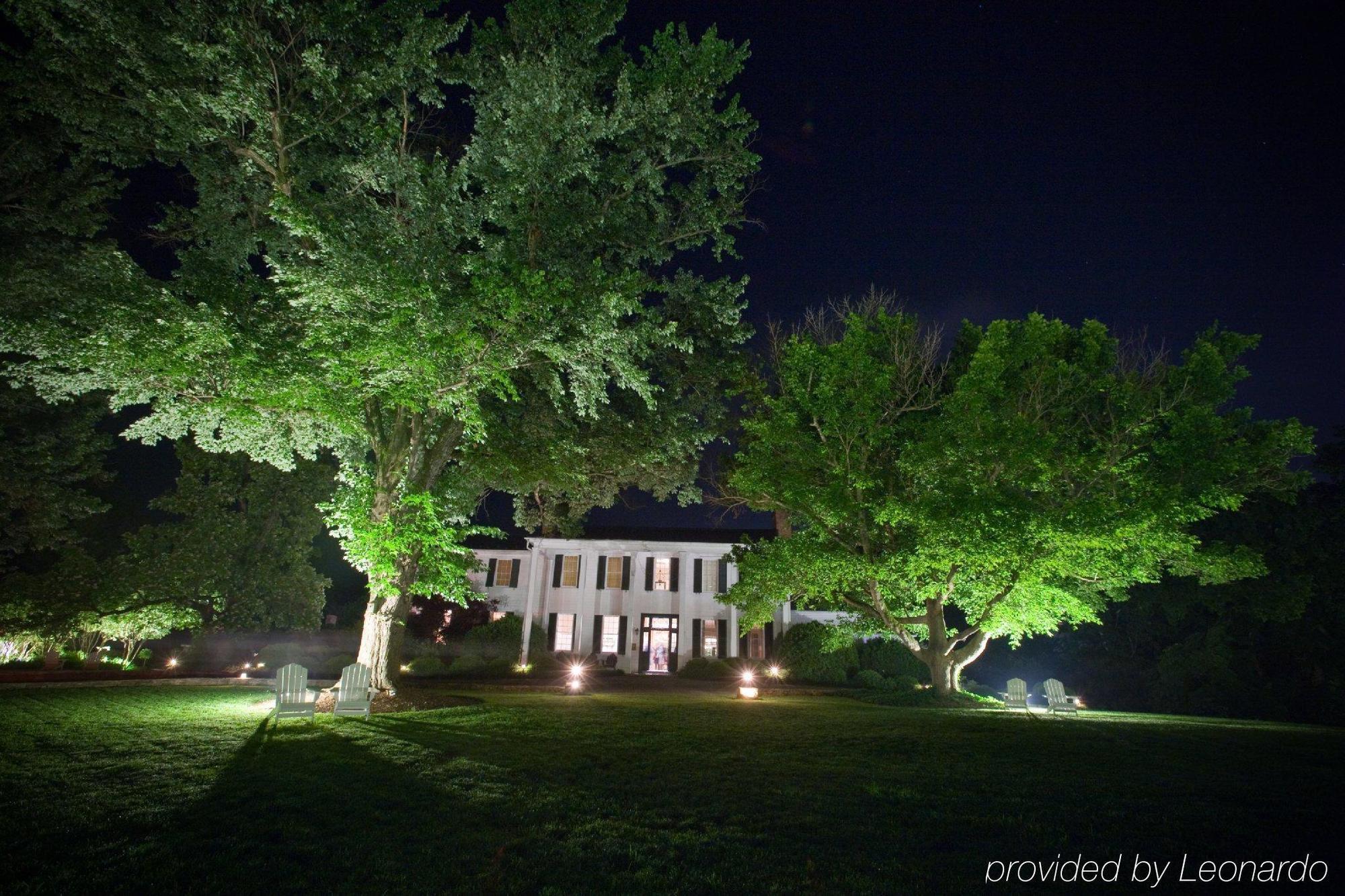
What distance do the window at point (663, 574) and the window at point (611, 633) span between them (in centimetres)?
238

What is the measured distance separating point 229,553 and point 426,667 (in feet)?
28.5

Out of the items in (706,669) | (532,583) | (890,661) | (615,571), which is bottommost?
(706,669)

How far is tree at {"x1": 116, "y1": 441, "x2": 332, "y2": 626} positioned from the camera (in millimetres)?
21000

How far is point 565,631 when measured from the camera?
29391 mm

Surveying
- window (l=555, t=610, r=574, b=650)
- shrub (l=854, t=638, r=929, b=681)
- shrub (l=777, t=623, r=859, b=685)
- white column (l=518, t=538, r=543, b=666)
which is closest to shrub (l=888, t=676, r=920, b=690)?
shrub (l=854, t=638, r=929, b=681)

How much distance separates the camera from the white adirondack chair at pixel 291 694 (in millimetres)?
10195

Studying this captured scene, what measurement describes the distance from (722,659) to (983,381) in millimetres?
16649

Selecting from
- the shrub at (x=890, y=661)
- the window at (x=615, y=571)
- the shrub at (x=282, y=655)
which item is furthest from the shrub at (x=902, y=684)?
the shrub at (x=282, y=655)

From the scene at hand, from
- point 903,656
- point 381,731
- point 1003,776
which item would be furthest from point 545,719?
point 903,656

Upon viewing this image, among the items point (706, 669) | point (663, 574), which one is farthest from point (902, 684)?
point (663, 574)

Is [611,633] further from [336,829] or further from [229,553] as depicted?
[336,829]

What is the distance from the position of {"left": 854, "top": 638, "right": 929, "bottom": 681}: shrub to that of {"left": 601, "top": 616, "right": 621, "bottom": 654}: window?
10.7 meters

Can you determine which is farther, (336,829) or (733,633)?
(733,633)

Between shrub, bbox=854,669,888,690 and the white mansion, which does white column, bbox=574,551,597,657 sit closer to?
the white mansion
